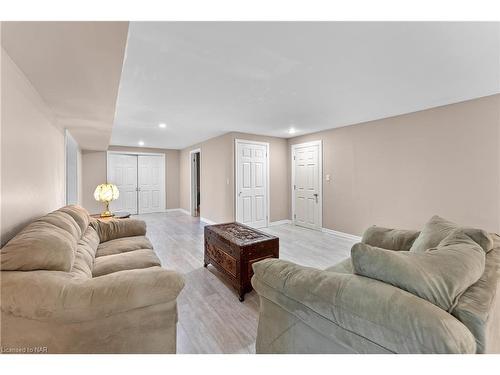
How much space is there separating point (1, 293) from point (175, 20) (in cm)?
170

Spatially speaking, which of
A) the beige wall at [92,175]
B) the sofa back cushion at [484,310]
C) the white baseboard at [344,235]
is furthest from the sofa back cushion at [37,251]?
the beige wall at [92,175]

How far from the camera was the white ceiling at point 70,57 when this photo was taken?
1082 millimetres

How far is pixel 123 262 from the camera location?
185 cm

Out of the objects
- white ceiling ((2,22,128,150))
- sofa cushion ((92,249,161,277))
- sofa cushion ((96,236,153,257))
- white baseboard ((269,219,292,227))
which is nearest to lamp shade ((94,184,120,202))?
sofa cushion ((96,236,153,257))

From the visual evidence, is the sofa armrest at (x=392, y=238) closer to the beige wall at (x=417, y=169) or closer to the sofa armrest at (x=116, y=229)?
the beige wall at (x=417, y=169)

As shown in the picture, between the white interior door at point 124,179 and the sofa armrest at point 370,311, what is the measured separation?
7002 millimetres

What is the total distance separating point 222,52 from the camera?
1.80 m

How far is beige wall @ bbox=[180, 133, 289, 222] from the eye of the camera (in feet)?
16.6

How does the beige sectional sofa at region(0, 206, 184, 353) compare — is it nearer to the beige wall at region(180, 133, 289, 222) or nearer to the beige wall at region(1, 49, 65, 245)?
the beige wall at region(1, 49, 65, 245)

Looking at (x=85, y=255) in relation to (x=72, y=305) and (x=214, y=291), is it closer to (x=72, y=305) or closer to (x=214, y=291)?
(x=72, y=305)

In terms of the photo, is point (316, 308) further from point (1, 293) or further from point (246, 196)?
point (246, 196)

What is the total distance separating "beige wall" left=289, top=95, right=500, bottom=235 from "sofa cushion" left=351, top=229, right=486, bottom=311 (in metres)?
2.64

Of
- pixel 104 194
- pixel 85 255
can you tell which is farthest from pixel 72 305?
pixel 104 194

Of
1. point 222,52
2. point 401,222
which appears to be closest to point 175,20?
point 222,52
